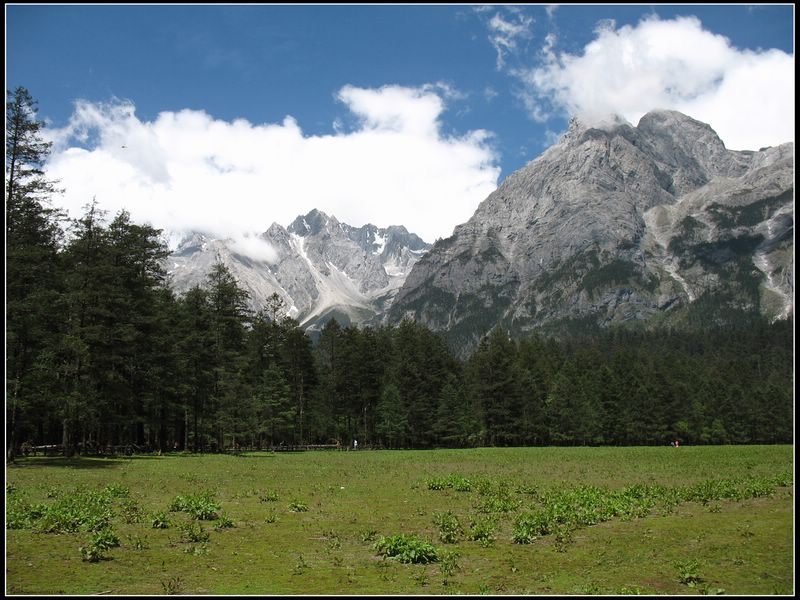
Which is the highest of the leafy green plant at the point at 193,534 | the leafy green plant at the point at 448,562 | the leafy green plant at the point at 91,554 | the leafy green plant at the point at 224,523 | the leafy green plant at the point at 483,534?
the leafy green plant at the point at 91,554

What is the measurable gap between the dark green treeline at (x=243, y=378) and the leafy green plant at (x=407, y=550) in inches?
1181

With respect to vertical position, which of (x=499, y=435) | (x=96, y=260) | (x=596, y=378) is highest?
(x=96, y=260)

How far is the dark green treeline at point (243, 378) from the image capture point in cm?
3969

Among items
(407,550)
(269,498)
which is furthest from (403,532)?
(269,498)

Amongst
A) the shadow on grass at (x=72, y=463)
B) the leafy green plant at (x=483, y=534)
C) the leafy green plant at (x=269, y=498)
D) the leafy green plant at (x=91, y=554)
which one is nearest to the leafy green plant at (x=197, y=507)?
the leafy green plant at (x=269, y=498)

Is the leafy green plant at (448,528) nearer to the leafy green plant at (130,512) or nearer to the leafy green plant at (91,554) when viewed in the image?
the leafy green plant at (91,554)

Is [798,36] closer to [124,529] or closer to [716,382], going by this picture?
[124,529]

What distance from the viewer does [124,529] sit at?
16984mm

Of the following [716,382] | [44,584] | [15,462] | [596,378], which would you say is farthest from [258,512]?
[716,382]

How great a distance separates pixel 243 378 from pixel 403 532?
174ft

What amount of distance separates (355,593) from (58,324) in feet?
129

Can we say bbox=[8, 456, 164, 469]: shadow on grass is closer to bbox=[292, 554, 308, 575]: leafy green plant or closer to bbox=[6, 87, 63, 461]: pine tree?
bbox=[6, 87, 63, 461]: pine tree

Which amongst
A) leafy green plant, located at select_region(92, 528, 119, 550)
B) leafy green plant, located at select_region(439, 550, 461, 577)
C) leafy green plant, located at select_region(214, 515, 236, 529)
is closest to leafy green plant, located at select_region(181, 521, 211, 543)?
leafy green plant, located at select_region(214, 515, 236, 529)

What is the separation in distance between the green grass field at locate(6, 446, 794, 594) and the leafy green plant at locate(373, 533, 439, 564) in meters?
0.14
